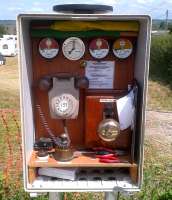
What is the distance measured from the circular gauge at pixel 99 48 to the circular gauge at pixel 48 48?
205 mm

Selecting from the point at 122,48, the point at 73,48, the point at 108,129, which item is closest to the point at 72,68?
the point at 73,48

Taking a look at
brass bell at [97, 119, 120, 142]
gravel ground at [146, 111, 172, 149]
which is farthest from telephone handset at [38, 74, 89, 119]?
gravel ground at [146, 111, 172, 149]

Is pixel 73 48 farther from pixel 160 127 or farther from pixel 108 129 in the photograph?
pixel 160 127

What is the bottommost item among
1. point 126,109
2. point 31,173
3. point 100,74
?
point 31,173

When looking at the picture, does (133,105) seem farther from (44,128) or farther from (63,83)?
(44,128)

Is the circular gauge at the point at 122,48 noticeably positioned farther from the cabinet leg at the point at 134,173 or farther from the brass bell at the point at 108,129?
the cabinet leg at the point at 134,173

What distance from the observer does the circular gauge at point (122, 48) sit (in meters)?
2.19

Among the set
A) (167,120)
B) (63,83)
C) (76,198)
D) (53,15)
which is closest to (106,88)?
(63,83)

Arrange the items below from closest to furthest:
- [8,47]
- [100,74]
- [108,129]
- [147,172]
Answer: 1. [108,129]
2. [100,74]
3. [147,172]
4. [8,47]

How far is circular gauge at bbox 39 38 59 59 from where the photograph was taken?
2178mm

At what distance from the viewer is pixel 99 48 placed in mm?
2197

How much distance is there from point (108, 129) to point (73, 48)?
Answer: 1.69 ft

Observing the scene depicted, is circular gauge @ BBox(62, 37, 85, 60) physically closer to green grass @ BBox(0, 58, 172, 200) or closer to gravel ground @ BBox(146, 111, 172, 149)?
green grass @ BBox(0, 58, 172, 200)

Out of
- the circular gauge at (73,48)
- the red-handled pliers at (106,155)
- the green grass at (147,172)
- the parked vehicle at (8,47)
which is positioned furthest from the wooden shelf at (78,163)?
the parked vehicle at (8,47)
